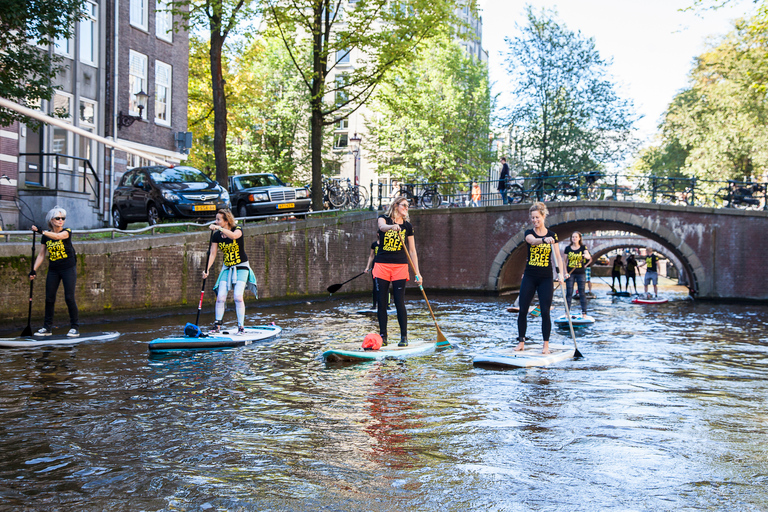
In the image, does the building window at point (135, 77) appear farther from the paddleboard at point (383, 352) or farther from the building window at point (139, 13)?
the paddleboard at point (383, 352)

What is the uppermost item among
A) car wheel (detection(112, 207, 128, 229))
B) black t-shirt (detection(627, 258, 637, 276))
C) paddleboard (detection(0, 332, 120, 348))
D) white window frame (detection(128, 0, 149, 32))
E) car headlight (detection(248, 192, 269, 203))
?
white window frame (detection(128, 0, 149, 32))

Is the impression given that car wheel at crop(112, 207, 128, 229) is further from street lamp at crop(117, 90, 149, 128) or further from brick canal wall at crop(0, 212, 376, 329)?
street lamp at crop(117, 90, 149, 128)

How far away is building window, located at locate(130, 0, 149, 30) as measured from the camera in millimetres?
24719

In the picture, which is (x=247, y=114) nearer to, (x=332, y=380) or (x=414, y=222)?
(x=414, y=222)

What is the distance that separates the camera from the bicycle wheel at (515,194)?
2917 cm

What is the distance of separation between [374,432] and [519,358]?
3.75 metres

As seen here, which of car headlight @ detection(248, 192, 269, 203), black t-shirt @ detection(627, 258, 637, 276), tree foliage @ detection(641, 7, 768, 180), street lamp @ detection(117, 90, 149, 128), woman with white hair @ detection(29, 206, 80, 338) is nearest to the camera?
woman with white hair @ detection(29, 206, 80, 338)

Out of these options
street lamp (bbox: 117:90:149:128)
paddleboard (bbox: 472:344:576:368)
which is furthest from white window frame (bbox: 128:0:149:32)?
paddleboard (bbox: 472:344:576:368)

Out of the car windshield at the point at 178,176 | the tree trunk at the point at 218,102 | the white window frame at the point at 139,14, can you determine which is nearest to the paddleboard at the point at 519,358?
the car windshield at the point at 178,176

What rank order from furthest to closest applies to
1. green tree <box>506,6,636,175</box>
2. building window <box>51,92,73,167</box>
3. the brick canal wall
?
green tree <box>506,6,636,175</box>, building window <box>51,92,73,167</box>, the brick canal wall

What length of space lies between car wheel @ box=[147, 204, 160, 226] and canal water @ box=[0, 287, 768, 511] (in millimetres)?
8973

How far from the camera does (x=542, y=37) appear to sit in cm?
3888

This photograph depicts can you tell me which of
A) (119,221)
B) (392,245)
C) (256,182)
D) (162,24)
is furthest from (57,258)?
(162,24)

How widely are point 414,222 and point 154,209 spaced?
41.8ft
